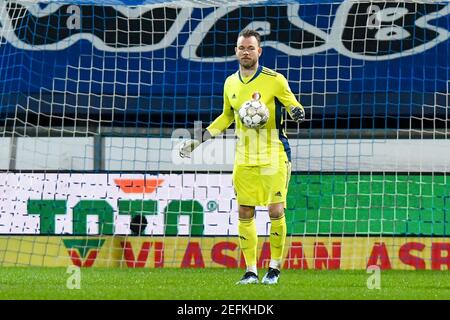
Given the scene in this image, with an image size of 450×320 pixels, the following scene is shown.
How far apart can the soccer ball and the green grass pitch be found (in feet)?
3.99

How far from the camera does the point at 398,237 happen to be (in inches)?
472

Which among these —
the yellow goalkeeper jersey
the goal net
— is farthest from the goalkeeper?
the goal net

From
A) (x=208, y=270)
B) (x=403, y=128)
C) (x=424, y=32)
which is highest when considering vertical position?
(x=424, y=32)

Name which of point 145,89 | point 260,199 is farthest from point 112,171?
point 260,199

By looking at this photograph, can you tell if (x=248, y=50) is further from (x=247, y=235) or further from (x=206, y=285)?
(x=206, y=285)

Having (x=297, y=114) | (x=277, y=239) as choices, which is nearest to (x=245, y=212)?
(x=277, y=239)

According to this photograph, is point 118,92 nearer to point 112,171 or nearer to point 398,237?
point 112,171

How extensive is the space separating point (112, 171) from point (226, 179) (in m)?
1.21

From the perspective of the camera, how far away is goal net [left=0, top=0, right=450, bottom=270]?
12.1m

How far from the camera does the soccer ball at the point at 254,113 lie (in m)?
8.60

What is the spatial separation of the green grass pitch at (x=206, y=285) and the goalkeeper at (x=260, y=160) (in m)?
0.33

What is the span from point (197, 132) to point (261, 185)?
157cm

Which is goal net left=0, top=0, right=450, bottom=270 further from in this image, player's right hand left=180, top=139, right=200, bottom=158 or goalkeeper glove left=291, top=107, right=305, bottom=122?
goalkeeper glove left=291, top=107, right=305, bottom=122

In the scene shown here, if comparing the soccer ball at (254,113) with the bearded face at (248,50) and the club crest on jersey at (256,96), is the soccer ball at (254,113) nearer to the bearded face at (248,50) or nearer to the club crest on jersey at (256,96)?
the club crest on jersey at (256,96)
